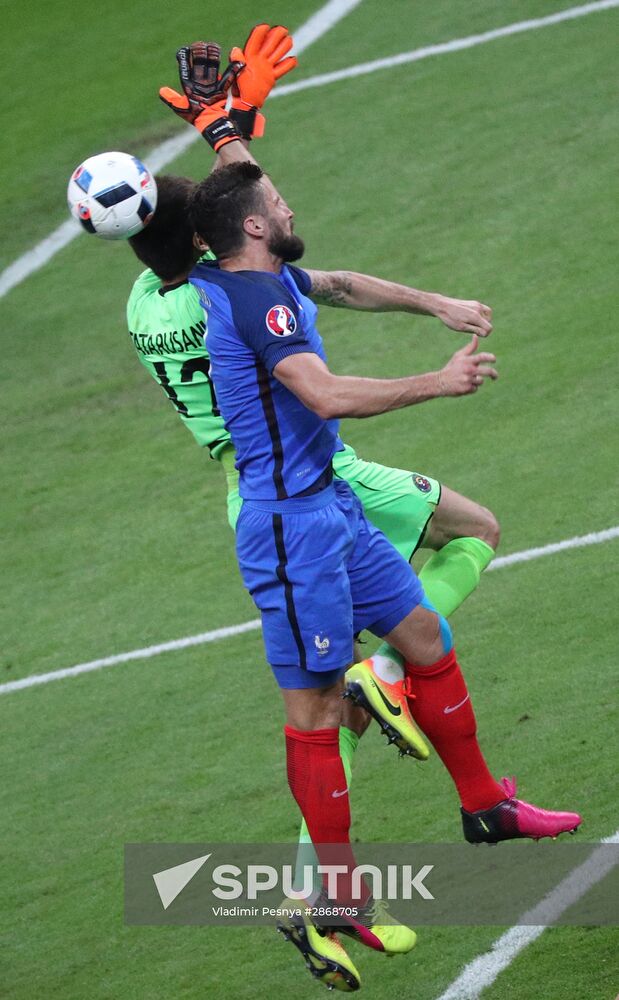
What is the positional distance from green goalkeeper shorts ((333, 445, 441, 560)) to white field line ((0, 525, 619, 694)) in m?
2.70

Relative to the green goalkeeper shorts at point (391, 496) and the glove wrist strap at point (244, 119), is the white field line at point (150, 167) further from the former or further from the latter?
the green goalkeeper shorts at point (391, 496)

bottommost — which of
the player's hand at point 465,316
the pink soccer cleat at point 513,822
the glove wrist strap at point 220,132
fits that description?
the pink soccer cleat at point 513,822

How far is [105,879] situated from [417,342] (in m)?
5.93

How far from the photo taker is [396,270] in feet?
39.9

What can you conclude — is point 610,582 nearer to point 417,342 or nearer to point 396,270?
point 417,342

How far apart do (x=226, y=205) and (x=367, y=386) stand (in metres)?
0.76

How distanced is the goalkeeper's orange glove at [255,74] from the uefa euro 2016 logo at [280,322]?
1425 mm

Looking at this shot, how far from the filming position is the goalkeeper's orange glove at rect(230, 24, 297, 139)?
584 cm

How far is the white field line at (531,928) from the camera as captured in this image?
16.9 feet

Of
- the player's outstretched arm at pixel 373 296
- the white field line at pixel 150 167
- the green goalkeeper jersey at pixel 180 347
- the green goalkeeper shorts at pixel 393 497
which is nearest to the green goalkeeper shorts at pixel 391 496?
the green goalkeeper shorts at pixel 393 497

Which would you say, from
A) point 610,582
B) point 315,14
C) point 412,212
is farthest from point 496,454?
point 315,14

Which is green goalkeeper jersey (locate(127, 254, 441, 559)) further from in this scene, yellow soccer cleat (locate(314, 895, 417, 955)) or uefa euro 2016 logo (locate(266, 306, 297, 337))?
yellow soccer cleat (locate(314, 895, 417, 955))

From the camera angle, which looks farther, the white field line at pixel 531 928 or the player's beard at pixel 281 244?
the white field line at pixel 531 928

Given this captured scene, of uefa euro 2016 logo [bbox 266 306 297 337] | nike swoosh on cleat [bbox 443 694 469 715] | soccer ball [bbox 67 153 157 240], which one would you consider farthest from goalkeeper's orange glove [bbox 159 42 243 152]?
nike swoosh on cleat [bbox 443 694 469 715]
